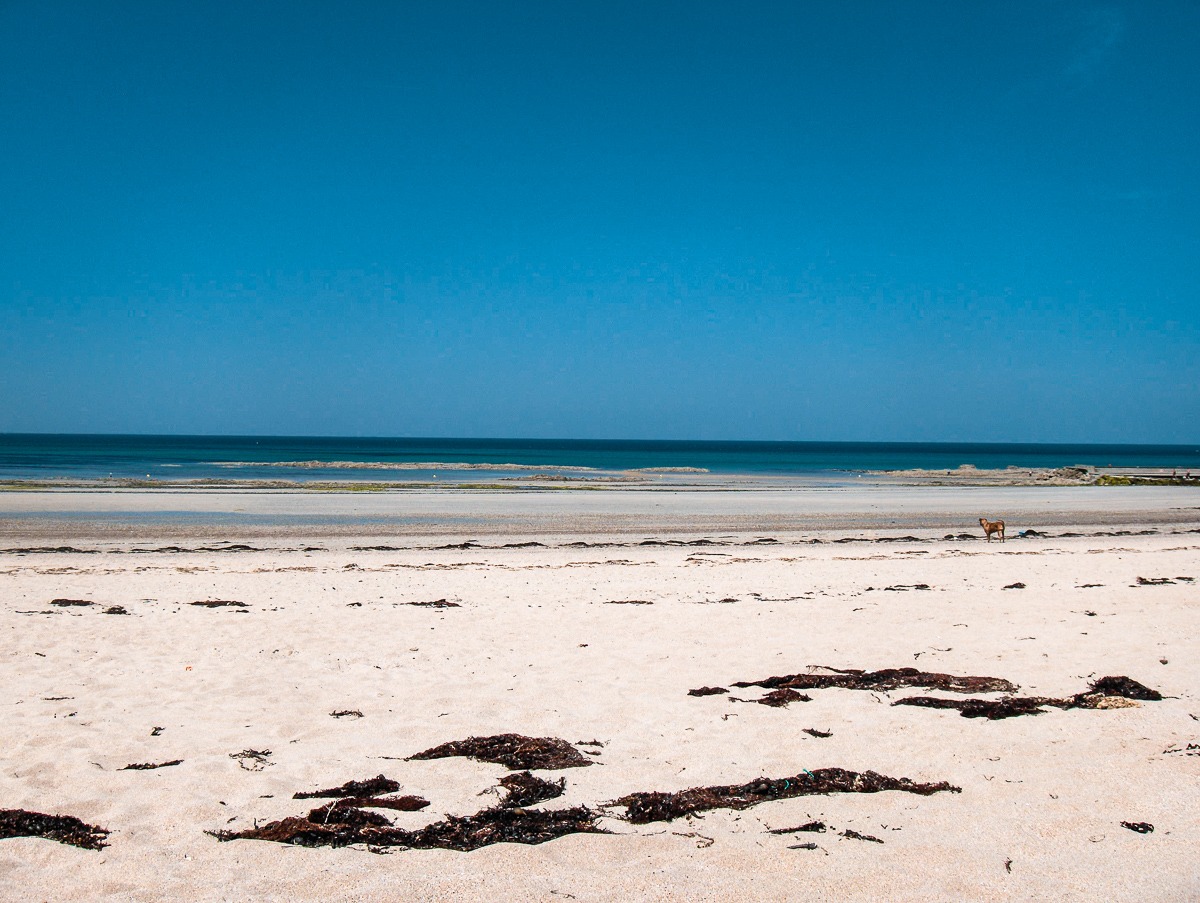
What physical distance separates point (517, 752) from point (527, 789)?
0.63m

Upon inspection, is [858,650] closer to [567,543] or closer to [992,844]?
[992,844]

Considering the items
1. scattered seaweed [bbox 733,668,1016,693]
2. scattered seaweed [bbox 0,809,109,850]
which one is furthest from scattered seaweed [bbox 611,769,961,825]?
scattered seaweed [bbox 0,809,109,850]

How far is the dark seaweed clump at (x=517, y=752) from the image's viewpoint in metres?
5.27

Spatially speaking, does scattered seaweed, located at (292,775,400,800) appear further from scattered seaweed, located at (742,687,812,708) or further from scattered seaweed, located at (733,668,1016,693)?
scattered seaweed, located at (733,668,1016,693)

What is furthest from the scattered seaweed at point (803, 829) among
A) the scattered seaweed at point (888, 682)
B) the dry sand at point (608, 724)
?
the scattered seaweed at point (888, 682)

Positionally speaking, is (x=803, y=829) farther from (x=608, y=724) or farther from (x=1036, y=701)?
(x=1036, y=701)

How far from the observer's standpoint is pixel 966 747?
5.61 m

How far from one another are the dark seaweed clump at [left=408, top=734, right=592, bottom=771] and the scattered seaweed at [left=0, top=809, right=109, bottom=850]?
5.99 ft

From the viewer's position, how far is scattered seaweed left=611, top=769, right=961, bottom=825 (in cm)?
461

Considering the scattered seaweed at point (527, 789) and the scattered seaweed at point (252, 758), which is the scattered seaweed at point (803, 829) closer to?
the scattered seaweed at point (527, 789)

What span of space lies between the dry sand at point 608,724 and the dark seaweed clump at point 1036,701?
0.45 ft

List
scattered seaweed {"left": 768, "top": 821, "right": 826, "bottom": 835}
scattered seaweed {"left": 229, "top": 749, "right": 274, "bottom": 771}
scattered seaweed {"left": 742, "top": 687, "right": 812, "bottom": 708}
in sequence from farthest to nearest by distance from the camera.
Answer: scattered seaweed {"left": 742, "top": 687, "right": 812, "bottom": 708} → scattered seaweed {"left": 229, "top": 749, "right": 274, "bottom": 771} → scattered seaweed {"left": 768, "top": 821, "right": 826, "bottom": 835}

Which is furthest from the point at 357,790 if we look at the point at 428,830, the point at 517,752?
the point at 517,752

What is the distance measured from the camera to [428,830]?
4316mm
